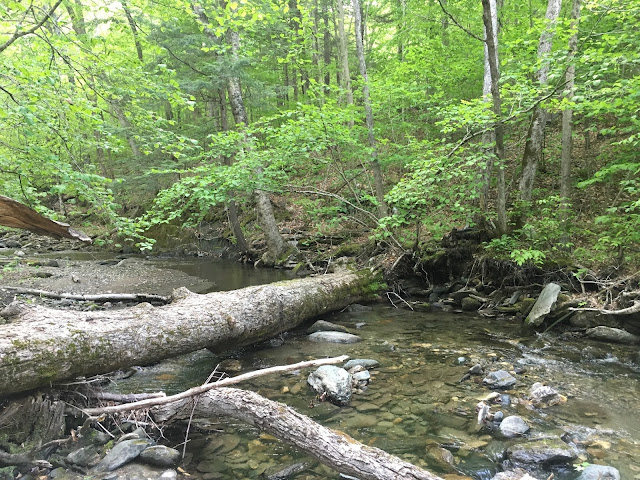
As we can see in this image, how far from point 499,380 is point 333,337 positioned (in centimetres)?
286

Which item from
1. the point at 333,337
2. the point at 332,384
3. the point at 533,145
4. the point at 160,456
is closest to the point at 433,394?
the point at 332,384

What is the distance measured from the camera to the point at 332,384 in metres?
4.59

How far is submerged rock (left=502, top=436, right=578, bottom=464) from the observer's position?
129 inches

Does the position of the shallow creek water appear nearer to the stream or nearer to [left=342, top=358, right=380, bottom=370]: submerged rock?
the stream

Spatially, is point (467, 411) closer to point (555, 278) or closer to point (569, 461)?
point (569, 461)

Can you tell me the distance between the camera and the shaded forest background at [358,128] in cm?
515

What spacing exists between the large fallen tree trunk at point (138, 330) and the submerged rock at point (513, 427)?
12.4ft

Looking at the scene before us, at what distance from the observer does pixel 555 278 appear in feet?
24.4

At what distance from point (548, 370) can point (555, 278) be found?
2951 mm

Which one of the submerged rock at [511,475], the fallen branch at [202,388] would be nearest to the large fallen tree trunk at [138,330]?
the fallen branch at [202,388]

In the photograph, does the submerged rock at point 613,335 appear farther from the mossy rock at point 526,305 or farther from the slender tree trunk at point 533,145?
the slender tree trunk at point 533,145

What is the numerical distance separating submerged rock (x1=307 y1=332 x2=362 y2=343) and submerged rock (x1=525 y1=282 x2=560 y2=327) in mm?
3203

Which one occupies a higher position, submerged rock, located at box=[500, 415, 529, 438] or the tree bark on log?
the tree bark on log

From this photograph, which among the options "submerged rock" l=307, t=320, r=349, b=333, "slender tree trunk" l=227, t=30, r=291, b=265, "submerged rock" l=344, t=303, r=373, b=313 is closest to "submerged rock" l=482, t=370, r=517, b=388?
"submerged rock" l=307, t=320, r=349, b=333
